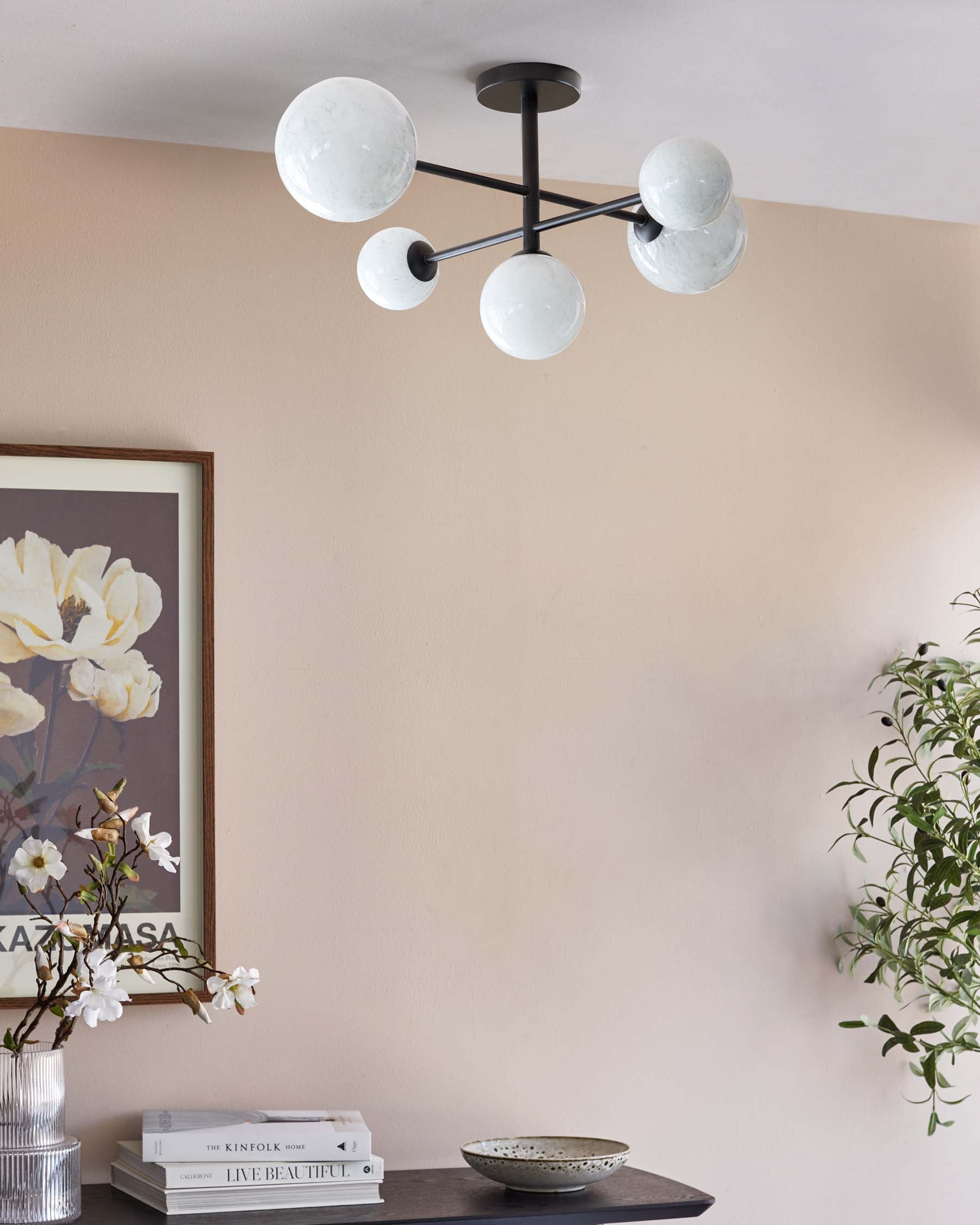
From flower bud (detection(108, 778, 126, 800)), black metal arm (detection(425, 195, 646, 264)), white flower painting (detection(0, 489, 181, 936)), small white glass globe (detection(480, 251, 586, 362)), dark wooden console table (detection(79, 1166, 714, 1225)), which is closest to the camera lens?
black metal arm (detection(425, 195, 646, 264))

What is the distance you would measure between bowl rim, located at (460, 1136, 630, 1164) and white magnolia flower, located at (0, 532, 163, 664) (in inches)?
33.3

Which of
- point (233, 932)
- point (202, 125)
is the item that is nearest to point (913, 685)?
point (233, 932)

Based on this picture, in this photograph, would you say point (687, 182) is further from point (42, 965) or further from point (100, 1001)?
point (42, 965)

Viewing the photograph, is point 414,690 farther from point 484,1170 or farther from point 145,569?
point 484,1170

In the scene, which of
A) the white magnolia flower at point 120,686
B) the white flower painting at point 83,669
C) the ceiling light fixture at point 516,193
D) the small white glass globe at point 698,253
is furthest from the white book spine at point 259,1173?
the small white glass globe at point 698,253

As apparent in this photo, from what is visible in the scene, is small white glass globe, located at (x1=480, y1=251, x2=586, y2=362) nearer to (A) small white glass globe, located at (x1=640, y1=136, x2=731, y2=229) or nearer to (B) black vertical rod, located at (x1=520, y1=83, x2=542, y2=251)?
(B) black vertical rod, located at (x1=520, y1=83, x2=542, y2=251)

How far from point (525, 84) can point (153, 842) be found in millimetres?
1122

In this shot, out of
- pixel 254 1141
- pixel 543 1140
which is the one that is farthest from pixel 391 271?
pixel 543 1140

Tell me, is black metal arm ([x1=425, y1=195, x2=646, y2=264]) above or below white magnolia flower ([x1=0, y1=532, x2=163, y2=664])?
above

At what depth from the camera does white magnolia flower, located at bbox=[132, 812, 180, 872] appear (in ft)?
5.98

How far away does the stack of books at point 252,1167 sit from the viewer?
5.76ft

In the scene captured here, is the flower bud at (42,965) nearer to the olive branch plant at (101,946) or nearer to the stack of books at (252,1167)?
the olive branch plant at (101,946)

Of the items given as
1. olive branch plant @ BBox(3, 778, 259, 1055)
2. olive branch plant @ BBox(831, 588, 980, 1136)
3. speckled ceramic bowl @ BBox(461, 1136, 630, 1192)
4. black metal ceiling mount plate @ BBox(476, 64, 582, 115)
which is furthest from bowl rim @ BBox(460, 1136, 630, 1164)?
black metal ceiling mount plate @ BBox(476, 64, 582, 115)

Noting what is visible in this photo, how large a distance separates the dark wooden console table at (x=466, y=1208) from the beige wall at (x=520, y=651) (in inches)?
6.8
